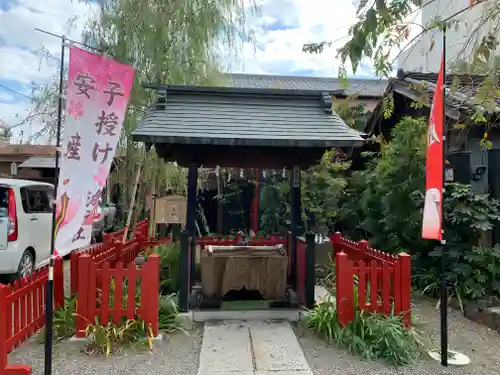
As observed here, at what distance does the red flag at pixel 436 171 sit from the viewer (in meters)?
3.78

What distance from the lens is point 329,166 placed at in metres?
8.98

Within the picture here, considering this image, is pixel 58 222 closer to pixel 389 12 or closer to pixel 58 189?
pixel 58 189

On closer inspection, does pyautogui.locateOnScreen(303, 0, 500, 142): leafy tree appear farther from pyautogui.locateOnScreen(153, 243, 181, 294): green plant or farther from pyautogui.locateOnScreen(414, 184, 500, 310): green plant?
pyautogui.locateOnScreen(153, 243, 181, 294): green plant

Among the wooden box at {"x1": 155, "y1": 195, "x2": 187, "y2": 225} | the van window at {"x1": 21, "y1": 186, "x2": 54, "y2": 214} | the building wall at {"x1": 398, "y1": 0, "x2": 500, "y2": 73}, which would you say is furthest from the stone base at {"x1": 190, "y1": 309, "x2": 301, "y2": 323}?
the van window at {"x1": 21, "y1": 186, "x2": 54, "y2": 214}

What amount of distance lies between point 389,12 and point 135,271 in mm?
3479

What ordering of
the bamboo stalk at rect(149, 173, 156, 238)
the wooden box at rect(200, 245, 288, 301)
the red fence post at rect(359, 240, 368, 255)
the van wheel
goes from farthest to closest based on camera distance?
the bamboo stalk at rect(149, 173, 156, 238) < the van wheel < the red fence post at rect(359, 240, 368, 255) < the wooden box at rect(200, 245, 288, 301)

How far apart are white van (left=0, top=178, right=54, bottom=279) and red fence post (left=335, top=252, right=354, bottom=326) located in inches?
209

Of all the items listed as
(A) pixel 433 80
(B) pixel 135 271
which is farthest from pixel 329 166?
(B) pixel 135 271

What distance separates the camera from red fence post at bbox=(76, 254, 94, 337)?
4.16 meters

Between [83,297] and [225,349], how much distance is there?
1.63 m

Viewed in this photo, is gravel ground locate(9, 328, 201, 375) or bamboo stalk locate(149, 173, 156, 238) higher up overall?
bamboo stalk locate(149, 173, 156, 238)

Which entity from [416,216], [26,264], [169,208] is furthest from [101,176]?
[416,216]

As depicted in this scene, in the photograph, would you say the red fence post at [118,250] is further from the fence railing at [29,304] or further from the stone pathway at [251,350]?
the stone pathway at [251,350]

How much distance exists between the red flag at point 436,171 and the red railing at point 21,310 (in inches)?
157
